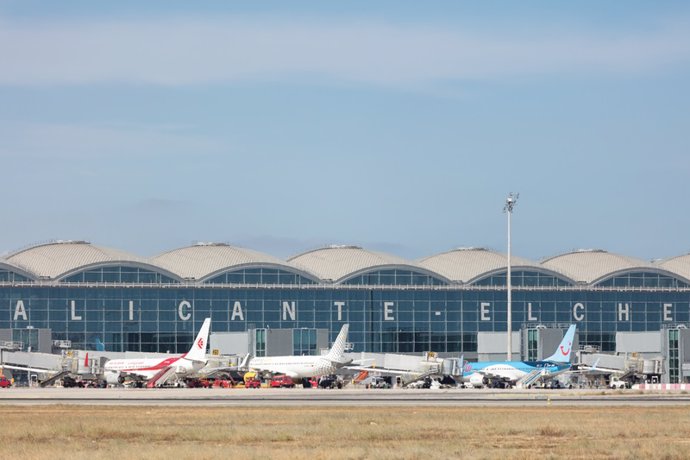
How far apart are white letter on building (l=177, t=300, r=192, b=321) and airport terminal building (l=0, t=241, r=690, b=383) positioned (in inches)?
10.6

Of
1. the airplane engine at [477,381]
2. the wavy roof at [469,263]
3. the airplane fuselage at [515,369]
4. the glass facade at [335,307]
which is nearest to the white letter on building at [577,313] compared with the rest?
the glass facade at [335,307]

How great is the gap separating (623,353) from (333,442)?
128477 mm

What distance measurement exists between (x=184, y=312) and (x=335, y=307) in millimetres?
19166

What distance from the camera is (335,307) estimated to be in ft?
563

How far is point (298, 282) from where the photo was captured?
17112 centimetres

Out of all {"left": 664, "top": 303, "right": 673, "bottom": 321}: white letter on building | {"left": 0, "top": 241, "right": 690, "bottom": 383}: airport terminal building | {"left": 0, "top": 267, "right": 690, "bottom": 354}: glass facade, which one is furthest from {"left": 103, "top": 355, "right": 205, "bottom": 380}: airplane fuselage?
{"left": 664, "top": 303, "right": 673, "bottom": 321}: white letter on building

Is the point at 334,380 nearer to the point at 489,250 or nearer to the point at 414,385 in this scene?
the point at 414,385

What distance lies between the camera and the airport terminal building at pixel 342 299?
160 meters

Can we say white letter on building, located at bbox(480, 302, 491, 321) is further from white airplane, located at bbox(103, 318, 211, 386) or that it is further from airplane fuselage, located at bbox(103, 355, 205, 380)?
airplane fuselage, located at bbox(103, 355, 205, 380)

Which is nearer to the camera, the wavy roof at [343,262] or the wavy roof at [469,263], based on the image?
the wavy roof at [343,262]

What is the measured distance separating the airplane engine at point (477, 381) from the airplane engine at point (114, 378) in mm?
33176

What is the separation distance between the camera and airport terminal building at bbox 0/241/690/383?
16038 centimetres

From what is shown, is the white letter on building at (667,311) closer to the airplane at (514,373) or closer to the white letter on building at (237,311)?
the airplane at (514,373)

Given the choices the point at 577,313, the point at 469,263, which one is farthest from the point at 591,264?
the point at 469,263
